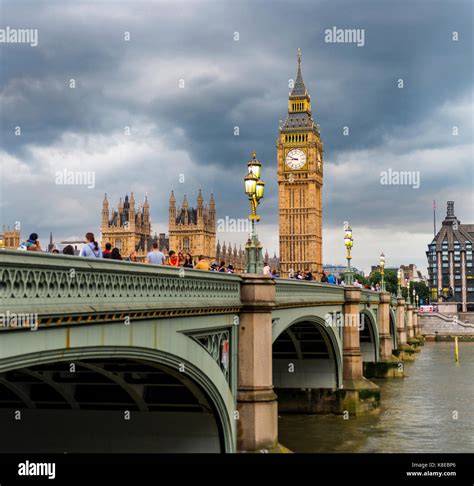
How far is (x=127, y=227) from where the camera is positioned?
13738 cm

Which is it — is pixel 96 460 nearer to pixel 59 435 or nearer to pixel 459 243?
pixel 59 435

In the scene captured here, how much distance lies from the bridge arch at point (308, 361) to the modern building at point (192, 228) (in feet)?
340

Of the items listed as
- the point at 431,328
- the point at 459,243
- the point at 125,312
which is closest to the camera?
the point at 125,312

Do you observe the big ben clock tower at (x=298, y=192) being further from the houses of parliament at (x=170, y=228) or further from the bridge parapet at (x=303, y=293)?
the bridge parapet at (x=303, y=293)

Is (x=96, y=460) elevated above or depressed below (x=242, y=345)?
below

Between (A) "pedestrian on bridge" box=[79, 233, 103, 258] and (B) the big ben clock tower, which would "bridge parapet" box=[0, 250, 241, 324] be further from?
(B) the big ben clock tower

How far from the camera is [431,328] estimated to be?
4513 inches

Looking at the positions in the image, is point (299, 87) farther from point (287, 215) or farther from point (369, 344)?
point (369, 344)

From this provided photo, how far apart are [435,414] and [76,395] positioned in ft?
72.3

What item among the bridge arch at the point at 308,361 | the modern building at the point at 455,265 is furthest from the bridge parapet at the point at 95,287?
the modern building at the point at 455,265

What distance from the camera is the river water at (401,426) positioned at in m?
27.9

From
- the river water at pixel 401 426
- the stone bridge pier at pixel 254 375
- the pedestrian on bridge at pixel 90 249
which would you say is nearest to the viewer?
the pedestrian on bridge at pixel 90 249

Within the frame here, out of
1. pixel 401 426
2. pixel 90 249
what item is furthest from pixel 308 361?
pixel 90 249

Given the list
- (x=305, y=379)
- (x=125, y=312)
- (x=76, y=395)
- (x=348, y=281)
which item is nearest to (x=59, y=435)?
(x=76, y=395)
